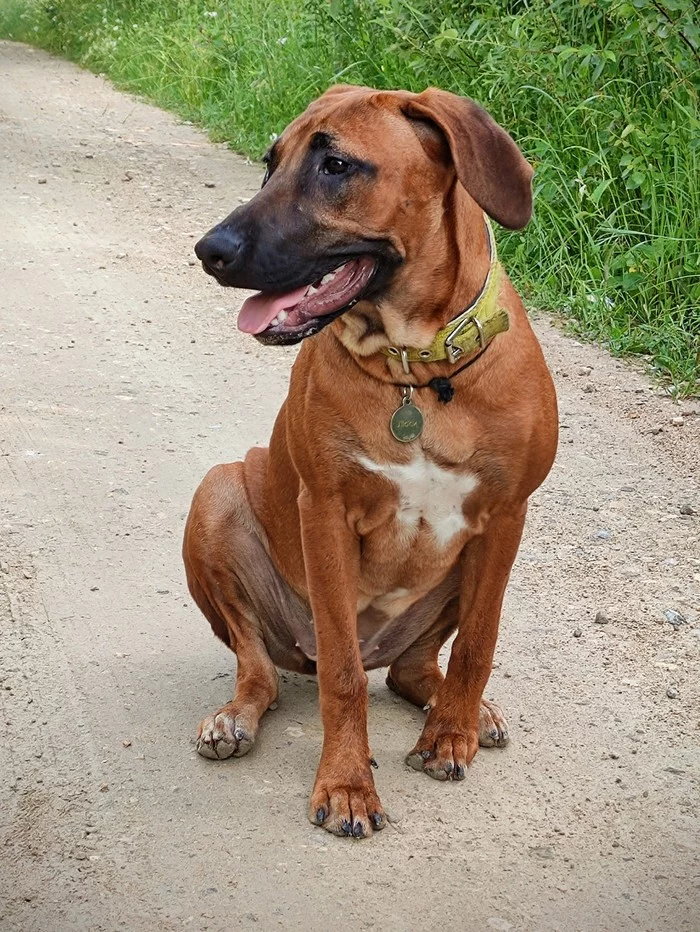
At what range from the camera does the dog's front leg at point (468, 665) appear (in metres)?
2.98

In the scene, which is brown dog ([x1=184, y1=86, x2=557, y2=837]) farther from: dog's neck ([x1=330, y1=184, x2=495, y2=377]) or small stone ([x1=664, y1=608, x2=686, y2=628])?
small stone ([x1=664, y1=608, x2=686, y2=628])

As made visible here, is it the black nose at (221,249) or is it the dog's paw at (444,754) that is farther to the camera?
the dog's paw at (444,754)

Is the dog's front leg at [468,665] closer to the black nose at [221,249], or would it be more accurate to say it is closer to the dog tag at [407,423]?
the dog tag at [407,423]

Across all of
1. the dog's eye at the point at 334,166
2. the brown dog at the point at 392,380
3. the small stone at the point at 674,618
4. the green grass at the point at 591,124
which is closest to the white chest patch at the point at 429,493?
the brown dog at the point at 392,380

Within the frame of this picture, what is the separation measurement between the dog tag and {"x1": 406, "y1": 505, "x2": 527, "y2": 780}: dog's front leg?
306 mm

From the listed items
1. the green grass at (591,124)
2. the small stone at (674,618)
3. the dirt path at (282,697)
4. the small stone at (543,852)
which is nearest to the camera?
the dirt path at (282,697)

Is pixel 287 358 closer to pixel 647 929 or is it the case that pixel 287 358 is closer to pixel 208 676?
pixel 208 676

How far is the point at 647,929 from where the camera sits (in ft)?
8.32

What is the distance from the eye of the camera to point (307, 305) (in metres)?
2.71

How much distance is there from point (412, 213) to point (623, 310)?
10.4ft

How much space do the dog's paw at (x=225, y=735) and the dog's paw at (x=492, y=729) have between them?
54 cm

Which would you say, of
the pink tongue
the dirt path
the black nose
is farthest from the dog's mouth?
the dirt path

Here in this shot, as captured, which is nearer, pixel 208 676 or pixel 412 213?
pixel 412 213

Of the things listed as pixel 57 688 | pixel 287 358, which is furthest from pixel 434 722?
pixel 287 358
